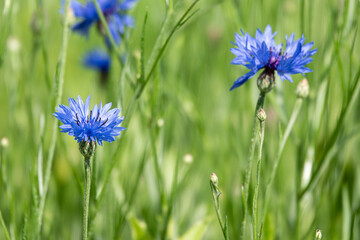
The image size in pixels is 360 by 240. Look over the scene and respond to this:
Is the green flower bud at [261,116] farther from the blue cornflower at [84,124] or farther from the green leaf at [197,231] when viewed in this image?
the green leaf at [197,231]

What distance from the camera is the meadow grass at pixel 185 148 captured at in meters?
0.79

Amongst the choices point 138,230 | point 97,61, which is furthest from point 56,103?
point 97,61

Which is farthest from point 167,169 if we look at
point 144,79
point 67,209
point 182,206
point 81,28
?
point 144,79

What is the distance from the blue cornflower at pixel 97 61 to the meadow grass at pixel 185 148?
0.19 ft

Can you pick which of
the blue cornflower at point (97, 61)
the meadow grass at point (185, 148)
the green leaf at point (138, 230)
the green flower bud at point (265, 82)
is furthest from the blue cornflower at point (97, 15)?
the green flower bud at point (265, 82)

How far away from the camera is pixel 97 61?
4.94 feet

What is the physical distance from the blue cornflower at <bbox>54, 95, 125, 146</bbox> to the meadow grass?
0.14 metres

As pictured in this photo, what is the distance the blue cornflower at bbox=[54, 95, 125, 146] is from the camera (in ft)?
1.85

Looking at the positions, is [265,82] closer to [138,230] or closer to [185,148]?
[138,230]

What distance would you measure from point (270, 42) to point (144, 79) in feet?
0.67

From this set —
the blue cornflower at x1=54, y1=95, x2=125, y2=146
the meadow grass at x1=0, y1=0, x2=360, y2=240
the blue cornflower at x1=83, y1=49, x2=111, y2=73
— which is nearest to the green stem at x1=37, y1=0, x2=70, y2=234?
the meadow grass at x1=0, y1=0, x2=360, y2=240

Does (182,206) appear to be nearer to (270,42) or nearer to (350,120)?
(350,120)

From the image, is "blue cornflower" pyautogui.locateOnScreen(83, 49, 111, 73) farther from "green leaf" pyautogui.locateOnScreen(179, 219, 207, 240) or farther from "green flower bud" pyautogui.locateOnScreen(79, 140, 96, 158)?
"green flower bud" pyautogui.locateOnScreen(79, 140, 96, 158)

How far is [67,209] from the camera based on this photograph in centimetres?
116
